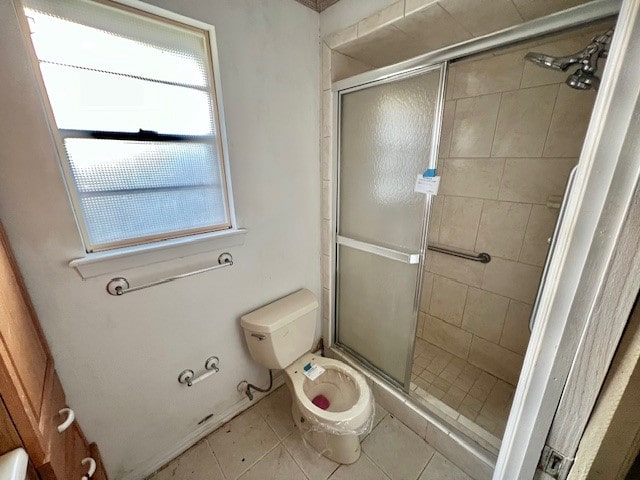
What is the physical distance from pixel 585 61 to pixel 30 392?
2.00m

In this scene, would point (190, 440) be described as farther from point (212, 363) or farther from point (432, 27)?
point (432, 27)

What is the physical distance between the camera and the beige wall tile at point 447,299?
1851 millimetres

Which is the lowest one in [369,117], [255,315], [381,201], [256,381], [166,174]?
[256,381]

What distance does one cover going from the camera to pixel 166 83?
1036mm

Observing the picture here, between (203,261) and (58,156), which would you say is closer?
(58,156)

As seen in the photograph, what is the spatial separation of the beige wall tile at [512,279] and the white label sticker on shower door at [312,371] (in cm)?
123

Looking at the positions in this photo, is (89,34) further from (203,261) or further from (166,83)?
(203,261)

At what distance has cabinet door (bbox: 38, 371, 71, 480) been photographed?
0.62 meters

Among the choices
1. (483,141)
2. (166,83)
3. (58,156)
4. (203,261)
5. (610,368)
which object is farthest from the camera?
(483,141)

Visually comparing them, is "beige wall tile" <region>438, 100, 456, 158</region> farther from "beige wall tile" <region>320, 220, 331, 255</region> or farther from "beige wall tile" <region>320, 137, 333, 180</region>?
"beige wall tile" <region>320, 220, 331, 255</region>

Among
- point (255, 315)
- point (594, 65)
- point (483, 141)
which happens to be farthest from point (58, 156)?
point (483, 141)

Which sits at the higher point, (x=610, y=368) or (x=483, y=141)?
(x=483, y=141)

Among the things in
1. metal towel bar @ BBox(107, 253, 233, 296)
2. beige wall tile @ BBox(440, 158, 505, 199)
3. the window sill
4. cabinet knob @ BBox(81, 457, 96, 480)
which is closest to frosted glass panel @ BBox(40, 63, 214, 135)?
the window sill

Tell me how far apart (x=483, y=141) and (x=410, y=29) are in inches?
31.9
